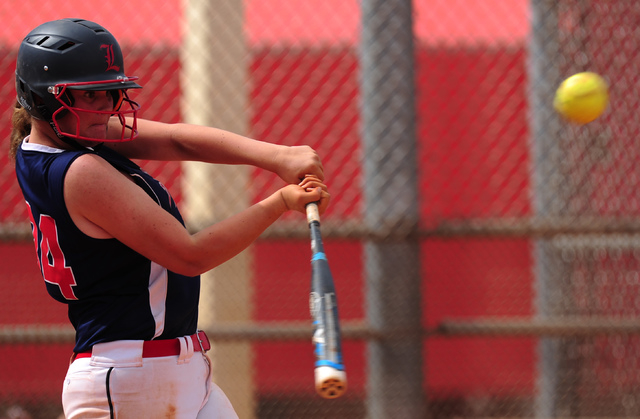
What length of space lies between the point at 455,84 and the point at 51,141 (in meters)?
3.80

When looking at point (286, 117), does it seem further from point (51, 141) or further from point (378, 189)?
point (51, 141)

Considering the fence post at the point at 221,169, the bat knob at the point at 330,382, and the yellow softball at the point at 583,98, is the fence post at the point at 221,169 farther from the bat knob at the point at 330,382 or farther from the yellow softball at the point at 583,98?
the bat knob at the point at 330,382

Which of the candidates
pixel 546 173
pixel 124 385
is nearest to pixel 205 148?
pixel 124 385

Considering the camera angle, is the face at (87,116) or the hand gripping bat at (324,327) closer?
the hand gripping bat at (324,327)

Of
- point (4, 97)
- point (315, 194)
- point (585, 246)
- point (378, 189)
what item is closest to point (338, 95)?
point (378, 189)

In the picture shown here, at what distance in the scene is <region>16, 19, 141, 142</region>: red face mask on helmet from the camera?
217cm

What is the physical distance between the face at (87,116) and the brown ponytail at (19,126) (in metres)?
0.25

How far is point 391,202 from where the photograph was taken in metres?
3.97

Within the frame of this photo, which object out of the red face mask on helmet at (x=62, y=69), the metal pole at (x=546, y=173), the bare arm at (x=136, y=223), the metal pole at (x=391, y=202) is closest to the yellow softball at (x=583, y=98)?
the metal pole at (x=546, y=173)

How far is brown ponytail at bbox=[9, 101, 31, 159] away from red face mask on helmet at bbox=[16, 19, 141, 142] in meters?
0.14

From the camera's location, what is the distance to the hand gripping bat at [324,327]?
1.92 m

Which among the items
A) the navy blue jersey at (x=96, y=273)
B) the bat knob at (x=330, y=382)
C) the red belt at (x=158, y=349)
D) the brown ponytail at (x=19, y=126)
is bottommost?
the bat knob at (x=330, y=382)

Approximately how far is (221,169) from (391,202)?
3.38 feet

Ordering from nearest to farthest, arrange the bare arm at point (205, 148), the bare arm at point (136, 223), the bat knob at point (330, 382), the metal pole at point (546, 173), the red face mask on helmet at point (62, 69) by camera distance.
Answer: the bat knob at point (330, 382)
the bare arm at point (136, 223)
the red face mask on helmet at point (62, 69)
the bare arm at point (205, 148)
the metal pole at point (546, 173)
